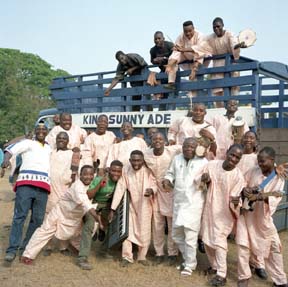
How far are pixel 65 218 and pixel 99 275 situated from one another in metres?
0.82

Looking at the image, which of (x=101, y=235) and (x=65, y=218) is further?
(x=101, y=235)

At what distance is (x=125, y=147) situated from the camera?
17.1ft

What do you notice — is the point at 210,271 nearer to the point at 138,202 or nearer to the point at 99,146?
the point at 138,202

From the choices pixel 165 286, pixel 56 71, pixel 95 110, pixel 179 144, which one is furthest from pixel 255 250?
pixel 56 71

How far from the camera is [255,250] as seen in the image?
387 cm

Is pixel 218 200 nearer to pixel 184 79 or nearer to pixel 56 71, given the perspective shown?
pixel 184 79

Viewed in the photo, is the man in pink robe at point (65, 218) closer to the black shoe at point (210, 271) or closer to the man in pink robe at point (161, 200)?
the man in pink robe at point (161, 200)

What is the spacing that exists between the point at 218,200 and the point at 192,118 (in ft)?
3.88

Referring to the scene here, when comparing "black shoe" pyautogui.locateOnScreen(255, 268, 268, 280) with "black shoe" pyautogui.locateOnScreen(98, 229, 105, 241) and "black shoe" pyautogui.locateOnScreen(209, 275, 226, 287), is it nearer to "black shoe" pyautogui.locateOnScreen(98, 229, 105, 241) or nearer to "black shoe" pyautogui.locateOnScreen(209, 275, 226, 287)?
"black shoe" pyautogui.locateOnScreen(209, 275, 226, 287)

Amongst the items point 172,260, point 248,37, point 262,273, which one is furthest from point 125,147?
point 262,273

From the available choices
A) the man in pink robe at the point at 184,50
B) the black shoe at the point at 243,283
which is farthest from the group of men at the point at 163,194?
the man in pink robe at the point at 184,50

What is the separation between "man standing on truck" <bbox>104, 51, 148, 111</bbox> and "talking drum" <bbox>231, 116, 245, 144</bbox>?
1843 millimetres

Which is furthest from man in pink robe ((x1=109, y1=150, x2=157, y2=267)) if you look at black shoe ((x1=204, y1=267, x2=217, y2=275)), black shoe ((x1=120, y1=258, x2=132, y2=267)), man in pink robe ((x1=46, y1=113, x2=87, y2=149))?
man in pink robe ((x1=46, y1=113, x2=87, y2=149))

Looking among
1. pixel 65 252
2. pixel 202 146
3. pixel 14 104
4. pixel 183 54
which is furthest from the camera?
pixel 14 104
